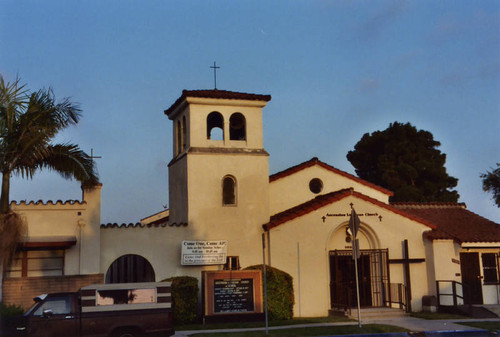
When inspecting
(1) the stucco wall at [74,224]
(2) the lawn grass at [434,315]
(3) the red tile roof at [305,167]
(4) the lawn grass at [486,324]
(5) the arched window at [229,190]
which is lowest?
(4) the lawn grass at [486,324]

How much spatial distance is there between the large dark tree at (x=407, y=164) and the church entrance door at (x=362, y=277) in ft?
80.1

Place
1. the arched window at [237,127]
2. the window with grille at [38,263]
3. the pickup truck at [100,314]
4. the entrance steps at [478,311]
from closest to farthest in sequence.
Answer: the pickup truck at [100,314]
the window with grille at [38,263]
the entrance steps at [478,311]
the arched window at [237,127]

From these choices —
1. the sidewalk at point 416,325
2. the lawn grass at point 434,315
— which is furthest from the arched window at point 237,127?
the lawn grass at point 434,315

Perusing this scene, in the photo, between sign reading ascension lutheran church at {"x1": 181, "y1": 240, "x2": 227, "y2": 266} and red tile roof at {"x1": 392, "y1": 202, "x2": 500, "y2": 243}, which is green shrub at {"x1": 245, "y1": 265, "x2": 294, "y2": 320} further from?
red tile roof at {"x1": 392, "y1": 202, "x2": 500, "y2": 243}

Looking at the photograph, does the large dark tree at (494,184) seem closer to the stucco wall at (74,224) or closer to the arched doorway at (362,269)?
the arched doorway at (362,269)

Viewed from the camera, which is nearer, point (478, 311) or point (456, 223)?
point (478, 311)

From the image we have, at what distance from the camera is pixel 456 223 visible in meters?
28.2

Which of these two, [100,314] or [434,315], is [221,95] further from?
[100,314]

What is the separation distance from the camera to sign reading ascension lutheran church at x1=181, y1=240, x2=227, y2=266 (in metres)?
23.9

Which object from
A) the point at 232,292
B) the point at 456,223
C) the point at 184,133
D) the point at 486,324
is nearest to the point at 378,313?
the point at 486,324

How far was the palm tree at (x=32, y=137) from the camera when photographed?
20859 millimetres

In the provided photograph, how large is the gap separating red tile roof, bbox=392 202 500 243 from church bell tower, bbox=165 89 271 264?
6777 millimetres

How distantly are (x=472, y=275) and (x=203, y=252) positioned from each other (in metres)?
11.4

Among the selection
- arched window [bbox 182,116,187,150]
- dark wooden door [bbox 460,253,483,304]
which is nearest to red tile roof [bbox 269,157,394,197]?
arched window [bbox 182,116,187,150]
